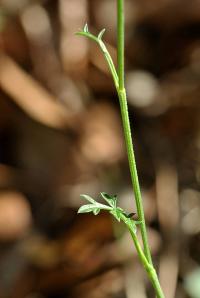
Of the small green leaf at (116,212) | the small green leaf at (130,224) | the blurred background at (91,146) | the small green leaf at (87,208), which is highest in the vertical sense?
the blurred background at (91,146)

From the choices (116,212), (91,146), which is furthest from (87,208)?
(91,146)

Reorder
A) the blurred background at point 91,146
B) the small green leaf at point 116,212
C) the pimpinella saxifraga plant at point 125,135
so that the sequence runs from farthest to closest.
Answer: the blurred background at point 91,146
the small green leaf at point 116,212
the pimpinella saxifraga plant at point 125,135

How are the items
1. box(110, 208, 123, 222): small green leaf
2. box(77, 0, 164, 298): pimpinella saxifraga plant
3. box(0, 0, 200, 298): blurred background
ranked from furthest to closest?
Answer: box(0, 0, 200, 298): blurred background → box(110, 208, 123, 222): small green leaf → box(77, 0, 164, 298): pimpinella saxifraga plant

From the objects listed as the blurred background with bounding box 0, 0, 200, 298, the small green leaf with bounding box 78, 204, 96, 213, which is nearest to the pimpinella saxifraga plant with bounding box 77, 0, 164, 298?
the small green leaf with bounding box 78, 204, 96, 213

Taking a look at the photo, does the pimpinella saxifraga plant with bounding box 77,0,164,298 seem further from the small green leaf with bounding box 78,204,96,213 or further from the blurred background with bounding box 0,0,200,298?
the blurred background with bounding box 0,0,200,298

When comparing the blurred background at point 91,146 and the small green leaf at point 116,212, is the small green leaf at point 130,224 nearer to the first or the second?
the small green leaf at point 116,212

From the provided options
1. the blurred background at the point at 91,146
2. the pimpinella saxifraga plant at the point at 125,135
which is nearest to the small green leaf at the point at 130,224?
the pimpinella saxifraga plant at the point at 125,135

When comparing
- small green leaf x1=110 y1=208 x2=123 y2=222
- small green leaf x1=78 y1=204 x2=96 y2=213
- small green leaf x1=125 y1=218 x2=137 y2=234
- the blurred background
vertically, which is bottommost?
small green leaf x1=125 y1=218 x2=137 y2=234

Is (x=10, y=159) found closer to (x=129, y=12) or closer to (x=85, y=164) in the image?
(x=85, y=164)

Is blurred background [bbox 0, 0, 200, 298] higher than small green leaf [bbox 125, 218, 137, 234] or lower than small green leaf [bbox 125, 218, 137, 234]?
higher

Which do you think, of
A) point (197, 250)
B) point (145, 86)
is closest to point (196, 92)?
point (145, 86)
